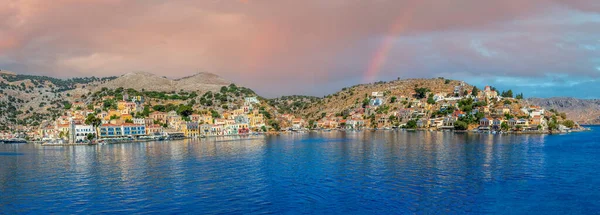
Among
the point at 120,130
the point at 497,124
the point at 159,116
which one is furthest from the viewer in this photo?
the point at 159,116

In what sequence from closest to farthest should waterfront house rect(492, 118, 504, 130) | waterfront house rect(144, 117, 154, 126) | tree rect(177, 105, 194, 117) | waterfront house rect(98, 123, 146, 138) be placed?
waterfront house rect(98, 123, 146, 138) → waterfront house rect(492, 118, 504, 130) → waterfront house rect(144, 117, 154, 126) → tree rect(177, 105, 194, 117)

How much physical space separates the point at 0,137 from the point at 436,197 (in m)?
152

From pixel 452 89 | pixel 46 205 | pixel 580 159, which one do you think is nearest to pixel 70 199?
pixel 46 205

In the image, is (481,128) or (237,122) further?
(237,122)

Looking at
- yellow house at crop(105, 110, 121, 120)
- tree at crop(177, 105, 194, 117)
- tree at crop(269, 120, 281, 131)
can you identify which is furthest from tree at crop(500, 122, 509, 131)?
yellow house at crop(105, 110, 121, 120)

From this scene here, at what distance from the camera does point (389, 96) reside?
7721 inches

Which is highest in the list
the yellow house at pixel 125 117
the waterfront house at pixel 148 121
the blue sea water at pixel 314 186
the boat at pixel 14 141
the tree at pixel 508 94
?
the tree at pixel 508 94

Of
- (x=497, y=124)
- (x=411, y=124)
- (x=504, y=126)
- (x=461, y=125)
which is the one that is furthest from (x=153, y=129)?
(x=504, y=126)

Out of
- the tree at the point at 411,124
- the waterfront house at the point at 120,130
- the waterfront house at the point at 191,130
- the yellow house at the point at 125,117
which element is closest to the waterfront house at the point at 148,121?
the yellow house at the point at 125,117

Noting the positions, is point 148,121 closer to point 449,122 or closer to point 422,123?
point 422,123

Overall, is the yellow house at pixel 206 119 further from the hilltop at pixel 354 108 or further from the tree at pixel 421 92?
the tree at pixel 421 92

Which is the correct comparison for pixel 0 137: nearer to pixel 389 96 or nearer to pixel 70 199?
pixel 70 199

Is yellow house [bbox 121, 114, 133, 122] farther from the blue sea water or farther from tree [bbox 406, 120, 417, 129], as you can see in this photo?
tree [bbox 406, 120, 417, 129]

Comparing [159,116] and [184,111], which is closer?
[159,116]
